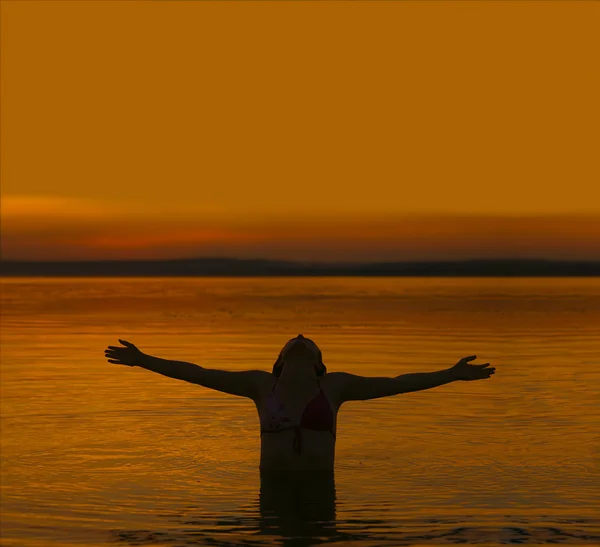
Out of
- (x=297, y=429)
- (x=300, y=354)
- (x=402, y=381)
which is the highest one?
(x=300, y=354)

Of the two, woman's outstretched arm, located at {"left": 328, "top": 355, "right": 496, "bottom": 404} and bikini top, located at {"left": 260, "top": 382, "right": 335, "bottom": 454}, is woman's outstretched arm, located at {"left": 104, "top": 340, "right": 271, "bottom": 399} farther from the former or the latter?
woman's outstretched arm, located at {"left": 328, "top": 355, "right": 496, "bottom": 404}

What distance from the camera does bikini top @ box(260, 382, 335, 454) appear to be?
682 inches

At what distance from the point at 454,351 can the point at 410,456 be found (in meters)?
20.1

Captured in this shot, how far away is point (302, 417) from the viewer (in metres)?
17.3

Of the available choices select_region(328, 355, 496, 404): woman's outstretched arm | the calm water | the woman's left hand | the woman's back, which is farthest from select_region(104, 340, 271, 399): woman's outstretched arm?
the woman's left hand

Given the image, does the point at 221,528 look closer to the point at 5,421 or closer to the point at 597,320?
the point at 5,421

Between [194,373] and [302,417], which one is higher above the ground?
[194,373]

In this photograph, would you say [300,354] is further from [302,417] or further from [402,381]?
[402,381]

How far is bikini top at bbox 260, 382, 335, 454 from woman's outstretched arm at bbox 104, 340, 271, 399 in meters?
0.40

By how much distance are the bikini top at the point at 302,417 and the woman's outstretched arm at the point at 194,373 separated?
0.40 meters

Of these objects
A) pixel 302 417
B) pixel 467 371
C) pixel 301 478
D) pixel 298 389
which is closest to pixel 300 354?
pixel 298 389

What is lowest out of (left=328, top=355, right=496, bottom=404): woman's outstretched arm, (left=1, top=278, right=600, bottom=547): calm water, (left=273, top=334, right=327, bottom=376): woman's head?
(left=1, top=278, right=600, bottom=547): calm water

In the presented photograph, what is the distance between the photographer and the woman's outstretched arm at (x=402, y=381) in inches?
682

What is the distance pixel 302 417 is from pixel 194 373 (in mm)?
1614
